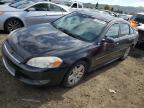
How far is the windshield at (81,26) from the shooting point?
5.07m

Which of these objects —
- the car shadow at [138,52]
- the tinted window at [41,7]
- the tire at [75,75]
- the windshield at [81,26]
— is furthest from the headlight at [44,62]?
the tinted window at [41,7]

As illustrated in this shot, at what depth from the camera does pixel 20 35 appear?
479 cm

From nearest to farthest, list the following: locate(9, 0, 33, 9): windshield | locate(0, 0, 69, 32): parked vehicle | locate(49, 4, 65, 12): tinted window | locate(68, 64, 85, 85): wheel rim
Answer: locate(68, 64, 85, 85): wheel rim < locate(0, 0, 69, 32): parked vehicle < locate(9, 0, 33, 9): windshield < locate(49, 4, 65, 12): tinted window

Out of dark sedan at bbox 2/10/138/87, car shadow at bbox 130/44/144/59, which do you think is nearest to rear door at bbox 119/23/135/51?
dark sedan at bbox 2/10/138/87

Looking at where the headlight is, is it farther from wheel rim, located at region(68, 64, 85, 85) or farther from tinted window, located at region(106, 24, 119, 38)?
tinted window, located at region(106, 24, 119, 38)

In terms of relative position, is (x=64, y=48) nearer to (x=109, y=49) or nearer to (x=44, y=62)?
(x=44, y=62)

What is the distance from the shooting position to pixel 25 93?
4.29 m

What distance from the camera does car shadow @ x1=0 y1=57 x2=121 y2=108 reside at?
4036 mm

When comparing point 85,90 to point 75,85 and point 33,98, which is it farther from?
point 33,98

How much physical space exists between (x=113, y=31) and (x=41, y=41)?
2.07 metres

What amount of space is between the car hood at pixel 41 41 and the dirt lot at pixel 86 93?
0.80m

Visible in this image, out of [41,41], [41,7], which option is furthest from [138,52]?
[41,41]

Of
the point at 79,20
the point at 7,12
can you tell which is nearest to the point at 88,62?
the point at 79,20

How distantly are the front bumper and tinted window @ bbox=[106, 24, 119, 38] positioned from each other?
177 cm
